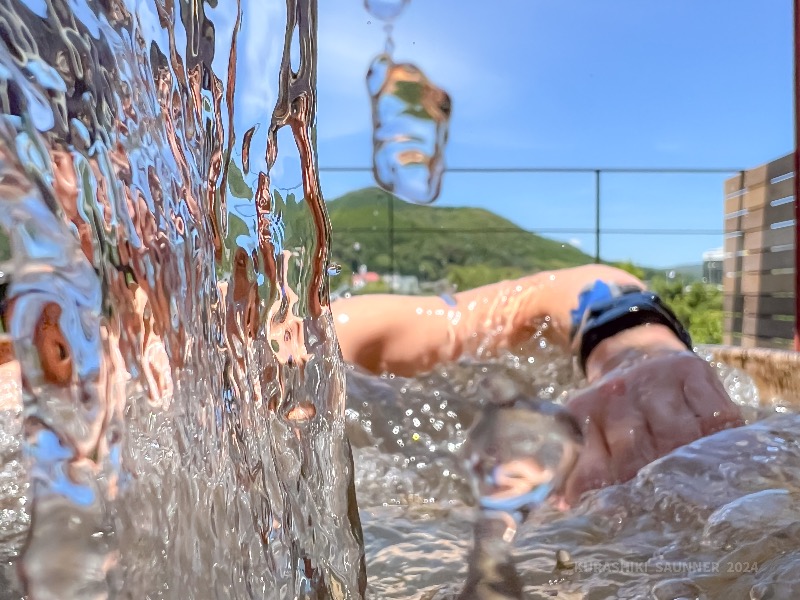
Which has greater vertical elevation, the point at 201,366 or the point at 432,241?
the point at 432,241

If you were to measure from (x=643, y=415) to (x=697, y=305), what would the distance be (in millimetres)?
5073

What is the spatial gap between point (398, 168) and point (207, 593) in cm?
79

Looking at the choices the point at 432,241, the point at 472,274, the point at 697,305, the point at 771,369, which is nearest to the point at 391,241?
the point at 432,241

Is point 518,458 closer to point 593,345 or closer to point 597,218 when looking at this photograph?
point 593,345

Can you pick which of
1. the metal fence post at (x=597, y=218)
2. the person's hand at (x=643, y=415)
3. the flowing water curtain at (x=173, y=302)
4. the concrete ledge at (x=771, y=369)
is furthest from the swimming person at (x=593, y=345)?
the metal fence post at (x=597, y=218)

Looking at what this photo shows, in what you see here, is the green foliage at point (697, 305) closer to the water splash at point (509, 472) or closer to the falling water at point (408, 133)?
the falling water at point (408, 133)

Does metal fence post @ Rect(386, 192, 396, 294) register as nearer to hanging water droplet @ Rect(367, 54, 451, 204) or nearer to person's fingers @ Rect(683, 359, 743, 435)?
hanging water droplet @ Rect(367, 54, 451, 204)

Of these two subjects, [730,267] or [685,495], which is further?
[730,267]

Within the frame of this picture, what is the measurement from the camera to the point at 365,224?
5254 millimetres

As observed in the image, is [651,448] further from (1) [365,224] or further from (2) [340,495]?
(1) [365,224]

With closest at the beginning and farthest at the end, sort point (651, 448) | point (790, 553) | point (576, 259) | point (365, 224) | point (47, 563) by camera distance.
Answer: point (47, 563) → point (790, 553) → point (651, 448) → point (576, 259) → point (365, 224)

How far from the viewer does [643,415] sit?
2.43 ft

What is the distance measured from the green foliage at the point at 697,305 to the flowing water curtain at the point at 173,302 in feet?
15.4

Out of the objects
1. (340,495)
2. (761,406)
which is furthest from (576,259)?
(340,495)
